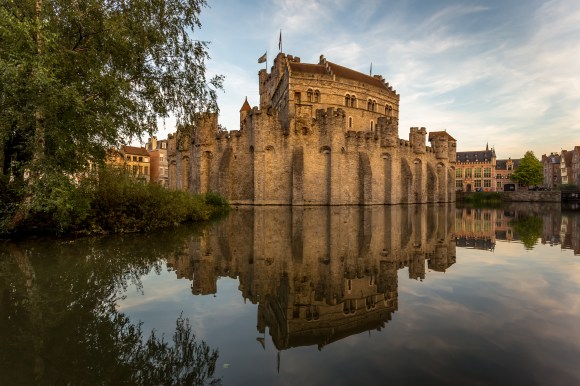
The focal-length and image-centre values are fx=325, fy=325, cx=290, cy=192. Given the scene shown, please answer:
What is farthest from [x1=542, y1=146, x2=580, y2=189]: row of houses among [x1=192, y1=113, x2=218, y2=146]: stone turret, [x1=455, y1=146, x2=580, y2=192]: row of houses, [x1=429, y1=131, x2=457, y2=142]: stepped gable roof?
[x1=192, y1=113, x2=218, y2=146]: stone turret

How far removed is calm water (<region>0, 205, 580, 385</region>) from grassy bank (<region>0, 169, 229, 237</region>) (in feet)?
5.07

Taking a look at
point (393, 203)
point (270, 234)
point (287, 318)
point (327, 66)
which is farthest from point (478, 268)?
point (327, 66)

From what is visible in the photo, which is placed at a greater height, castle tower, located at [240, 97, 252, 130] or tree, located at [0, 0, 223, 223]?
castle tower, located at [240, 97, 252, 130]

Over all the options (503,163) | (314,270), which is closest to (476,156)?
(503,163)

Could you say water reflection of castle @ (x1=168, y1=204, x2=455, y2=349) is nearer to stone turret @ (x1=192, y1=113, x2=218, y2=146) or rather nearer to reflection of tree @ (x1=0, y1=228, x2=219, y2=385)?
reflection of tree @ (x1=0, y1=228, x2=219, y2=385)

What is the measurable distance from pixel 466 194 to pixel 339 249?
50.5 meters

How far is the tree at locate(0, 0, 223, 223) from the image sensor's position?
27.4 feet

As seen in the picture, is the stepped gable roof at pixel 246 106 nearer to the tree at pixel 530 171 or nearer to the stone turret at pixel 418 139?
the stone turret at pixel 418 139

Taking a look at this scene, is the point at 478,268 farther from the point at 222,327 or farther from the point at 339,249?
the point at 222,327

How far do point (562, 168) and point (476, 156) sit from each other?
1955cm

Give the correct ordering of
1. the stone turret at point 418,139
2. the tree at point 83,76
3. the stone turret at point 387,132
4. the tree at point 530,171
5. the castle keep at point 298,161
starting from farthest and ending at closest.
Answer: the tree at point 530,171
the stone turret at point 418,139
the stone turret at point 387,132
the castle keep at point 298,161
the tree at point 83,76

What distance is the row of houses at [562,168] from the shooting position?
72250 mm

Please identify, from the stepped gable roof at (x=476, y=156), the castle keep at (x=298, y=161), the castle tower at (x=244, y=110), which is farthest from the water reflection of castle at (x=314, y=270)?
the stepped gable roof at (x=476, y=156)

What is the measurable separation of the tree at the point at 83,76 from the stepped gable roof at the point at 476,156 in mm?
82221
